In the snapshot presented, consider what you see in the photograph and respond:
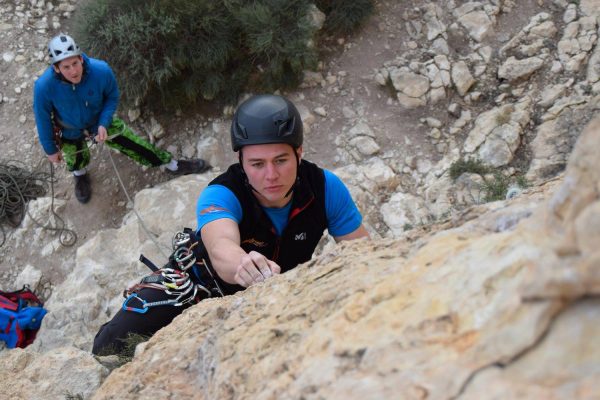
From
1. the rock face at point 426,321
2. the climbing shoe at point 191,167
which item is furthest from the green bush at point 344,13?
the rock face at point 426,321

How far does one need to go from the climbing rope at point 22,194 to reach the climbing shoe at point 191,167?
5.71 ft

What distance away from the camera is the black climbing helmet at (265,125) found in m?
3.03

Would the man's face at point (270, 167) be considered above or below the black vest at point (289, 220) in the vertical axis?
above

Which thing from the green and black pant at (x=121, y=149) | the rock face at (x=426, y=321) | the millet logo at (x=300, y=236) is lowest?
the millet logo at (x=300, y=236)

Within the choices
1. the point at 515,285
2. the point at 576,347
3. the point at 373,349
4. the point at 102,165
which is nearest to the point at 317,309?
the point at 373,349

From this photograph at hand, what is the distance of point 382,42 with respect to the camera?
7.50 metres

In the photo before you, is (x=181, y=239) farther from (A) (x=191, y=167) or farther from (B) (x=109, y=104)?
(A) (x=191, y=167)

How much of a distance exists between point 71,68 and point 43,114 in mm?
716

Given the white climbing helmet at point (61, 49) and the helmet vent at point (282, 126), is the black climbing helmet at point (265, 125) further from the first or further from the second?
the white climbing helmet at point (61, 49)

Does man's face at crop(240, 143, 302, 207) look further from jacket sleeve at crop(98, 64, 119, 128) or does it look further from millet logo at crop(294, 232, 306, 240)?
jacket sleeve at crop(98, 64, 119, 128)

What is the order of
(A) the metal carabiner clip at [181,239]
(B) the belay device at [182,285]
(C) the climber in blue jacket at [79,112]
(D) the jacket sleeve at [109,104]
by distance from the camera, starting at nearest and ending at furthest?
(B) the belay device at [182,285] < (A) the metal carabiner clip at [181,239] < (C) the climber in blue jacket at [79,112] < (D) the jacket sleeve at [109,104]

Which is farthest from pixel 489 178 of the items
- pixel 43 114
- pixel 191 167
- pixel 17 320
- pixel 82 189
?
pixel 82 189

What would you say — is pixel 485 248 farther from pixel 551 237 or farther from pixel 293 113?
pixel 293 113

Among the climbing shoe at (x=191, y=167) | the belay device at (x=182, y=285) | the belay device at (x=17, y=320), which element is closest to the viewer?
the belay device at (x=182, y=285)
